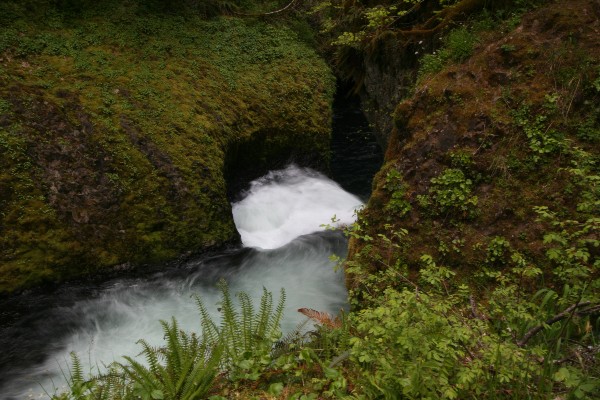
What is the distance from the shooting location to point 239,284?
6.31 metres

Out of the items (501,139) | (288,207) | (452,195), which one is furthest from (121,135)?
(501,139)

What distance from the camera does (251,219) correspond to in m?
7.98

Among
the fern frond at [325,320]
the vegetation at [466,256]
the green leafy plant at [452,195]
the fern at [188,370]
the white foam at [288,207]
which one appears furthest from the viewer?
the white foam at [288,207]

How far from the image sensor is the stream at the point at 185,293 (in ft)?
15.8

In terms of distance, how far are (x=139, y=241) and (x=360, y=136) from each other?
808cm

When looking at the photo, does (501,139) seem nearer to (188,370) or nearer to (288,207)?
(188,370)

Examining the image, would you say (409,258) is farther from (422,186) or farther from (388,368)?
(388,368)

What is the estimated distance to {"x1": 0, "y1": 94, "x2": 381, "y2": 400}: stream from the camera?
4816 mm

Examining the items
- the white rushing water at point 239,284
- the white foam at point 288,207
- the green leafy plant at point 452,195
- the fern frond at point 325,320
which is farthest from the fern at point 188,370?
the white foam at point 288,207

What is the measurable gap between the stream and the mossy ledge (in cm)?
35

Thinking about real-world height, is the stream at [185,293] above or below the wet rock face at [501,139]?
below

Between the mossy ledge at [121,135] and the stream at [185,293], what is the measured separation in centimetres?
35

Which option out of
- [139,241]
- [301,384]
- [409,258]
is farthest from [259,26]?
[301,384]

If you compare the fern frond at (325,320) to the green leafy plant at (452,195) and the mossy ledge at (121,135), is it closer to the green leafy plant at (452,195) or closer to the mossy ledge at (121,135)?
the green leafy plant at (452,195)
